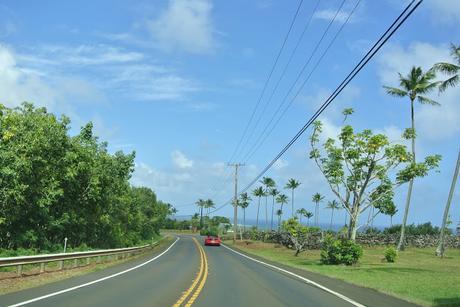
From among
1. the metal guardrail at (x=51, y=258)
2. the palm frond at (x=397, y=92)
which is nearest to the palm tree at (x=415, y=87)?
the palm frond at (x=397, y=92)

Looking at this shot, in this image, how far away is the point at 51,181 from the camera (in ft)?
90.9

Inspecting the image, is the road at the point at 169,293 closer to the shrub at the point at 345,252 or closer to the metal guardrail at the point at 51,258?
the metal guardrail at the point at 51,258

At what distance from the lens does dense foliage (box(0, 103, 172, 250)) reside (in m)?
23.6

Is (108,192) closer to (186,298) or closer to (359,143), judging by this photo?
(359,143)

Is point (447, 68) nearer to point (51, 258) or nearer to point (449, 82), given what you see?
point (449, 82)

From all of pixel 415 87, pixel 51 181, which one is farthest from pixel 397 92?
pixel 51 181

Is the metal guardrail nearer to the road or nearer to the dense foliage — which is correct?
the road

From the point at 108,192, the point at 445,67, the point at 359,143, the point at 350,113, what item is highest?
the point at 445,67

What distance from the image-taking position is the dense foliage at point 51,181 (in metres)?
23.6

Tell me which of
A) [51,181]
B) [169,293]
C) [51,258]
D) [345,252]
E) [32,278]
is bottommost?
[32,278]

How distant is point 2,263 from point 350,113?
2458cm

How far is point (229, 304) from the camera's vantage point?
42.2 ft

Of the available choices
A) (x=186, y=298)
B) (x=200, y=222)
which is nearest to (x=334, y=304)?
(x=186, y=298)

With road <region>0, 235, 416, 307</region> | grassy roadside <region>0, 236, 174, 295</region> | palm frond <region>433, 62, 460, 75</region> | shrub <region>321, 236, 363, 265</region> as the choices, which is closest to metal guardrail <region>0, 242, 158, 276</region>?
grassy roadside <region>0, 236, 174, 295</region>
